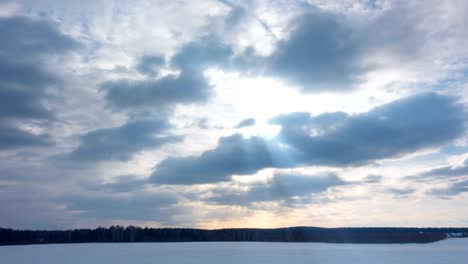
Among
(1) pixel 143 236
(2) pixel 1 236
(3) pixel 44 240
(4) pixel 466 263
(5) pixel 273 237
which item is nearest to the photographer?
(4) pixel 466 263

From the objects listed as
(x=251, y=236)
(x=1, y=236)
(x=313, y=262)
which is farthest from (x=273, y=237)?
(x=313, y=262)

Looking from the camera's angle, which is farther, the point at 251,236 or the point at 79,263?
the point at 251,236

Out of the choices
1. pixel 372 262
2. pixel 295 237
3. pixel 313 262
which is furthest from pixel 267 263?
pixel 295 237

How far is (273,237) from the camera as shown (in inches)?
6531

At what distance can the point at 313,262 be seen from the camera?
146ft

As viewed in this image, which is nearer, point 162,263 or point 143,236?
point 162,263

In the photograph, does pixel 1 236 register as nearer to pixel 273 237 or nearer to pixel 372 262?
pixel 273 237

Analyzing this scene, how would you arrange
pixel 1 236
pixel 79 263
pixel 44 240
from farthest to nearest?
1. pixel 44 240
2. pixel 1 236
3. pixel 79 263

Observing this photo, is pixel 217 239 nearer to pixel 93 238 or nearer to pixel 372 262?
pixel 93 238

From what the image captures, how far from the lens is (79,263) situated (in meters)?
45.4

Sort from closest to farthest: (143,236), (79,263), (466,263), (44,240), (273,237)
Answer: (466,263) < (79,263) < (44,240) < (143,236) < (273,237)

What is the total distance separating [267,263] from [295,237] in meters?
111

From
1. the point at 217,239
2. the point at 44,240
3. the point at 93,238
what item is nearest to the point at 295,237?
the point at 217,239

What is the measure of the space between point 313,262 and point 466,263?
1424cm
